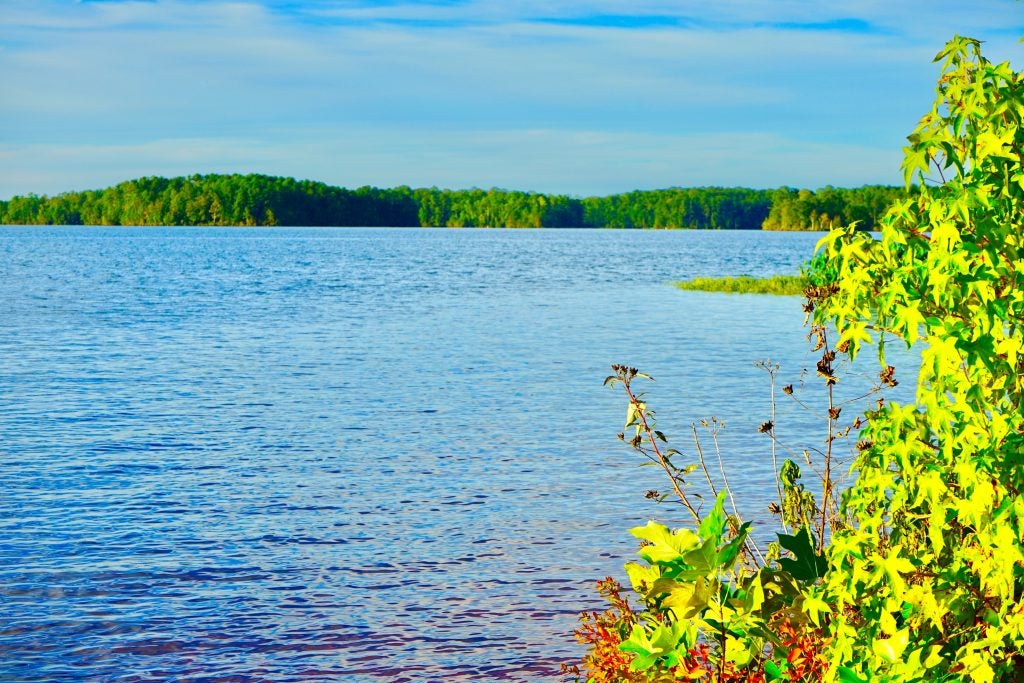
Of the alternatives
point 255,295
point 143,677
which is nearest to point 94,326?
point 255,295

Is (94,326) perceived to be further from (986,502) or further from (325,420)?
(986,502)

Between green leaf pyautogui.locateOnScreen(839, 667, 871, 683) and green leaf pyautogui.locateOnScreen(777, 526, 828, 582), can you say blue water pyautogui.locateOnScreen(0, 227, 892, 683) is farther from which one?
green leaf pyautogui.locateOnScreen(839, 667, 871, 683)

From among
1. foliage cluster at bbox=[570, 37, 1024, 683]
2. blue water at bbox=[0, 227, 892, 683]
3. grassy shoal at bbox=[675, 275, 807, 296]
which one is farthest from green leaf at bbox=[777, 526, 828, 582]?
grassy shoal at bbox=[675, 275, 807, 296]

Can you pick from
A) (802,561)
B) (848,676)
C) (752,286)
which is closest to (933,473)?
(802,561)

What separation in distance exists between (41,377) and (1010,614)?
27.2m

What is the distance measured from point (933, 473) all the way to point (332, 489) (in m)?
11.6

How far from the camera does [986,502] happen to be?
4844 millimetres

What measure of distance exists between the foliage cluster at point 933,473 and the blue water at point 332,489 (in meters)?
4.24

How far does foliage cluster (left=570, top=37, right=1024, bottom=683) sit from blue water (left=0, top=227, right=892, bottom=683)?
424cm

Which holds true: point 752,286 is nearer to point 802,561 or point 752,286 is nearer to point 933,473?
point 802,561

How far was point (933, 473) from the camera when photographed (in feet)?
16.4

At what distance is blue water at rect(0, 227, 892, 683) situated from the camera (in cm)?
994

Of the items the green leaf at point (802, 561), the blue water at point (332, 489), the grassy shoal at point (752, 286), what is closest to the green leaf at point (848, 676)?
the green leaf at point (802, 561)

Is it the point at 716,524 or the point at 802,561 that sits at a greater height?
the point at 716,524
